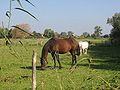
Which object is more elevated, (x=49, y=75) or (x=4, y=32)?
(x=4, y=32)

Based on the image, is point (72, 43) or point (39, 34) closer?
point (39, 34)

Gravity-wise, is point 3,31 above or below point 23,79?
above

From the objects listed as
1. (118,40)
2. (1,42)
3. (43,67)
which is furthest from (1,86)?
(118,40)

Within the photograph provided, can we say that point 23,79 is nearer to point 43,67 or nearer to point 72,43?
point 43,67

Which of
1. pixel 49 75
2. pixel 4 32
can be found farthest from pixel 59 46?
pixel 4 32

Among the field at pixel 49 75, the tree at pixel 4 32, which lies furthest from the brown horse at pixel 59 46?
the tree at pixel 4 32

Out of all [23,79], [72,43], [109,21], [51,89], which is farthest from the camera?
[109,21]

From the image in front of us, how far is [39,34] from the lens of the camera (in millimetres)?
1512

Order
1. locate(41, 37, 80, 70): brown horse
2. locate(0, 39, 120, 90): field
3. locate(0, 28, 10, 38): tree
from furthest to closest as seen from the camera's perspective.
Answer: locate(41, 37, 80, 70): brown horse
locate(0, 39, 120, 90): field
locate(0, 28, 10, 38): tree

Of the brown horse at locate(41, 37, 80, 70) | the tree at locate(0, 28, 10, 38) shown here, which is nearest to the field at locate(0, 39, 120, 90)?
the tree at locate(0, 28, 10, 38)

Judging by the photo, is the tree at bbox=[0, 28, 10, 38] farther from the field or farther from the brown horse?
the brown horse

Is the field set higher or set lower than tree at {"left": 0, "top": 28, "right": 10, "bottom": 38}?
lower

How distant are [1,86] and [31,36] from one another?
8.93 m

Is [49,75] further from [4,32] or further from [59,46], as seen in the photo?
[4,32]
